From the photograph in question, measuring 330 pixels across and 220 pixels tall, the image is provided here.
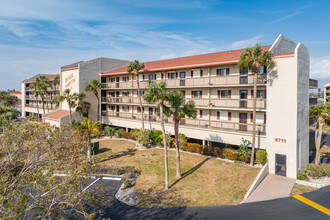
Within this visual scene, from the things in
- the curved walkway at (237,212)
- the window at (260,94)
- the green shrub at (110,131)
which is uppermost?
the window at (260,94)

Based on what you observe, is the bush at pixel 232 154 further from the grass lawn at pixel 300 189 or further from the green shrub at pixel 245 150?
the grass lawn at pixel 300 189

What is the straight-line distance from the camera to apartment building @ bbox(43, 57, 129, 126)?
3956 centimetres

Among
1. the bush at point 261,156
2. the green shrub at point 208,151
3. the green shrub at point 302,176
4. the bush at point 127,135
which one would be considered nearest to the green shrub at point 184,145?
the green shrub at point 208,151

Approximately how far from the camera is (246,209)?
15281 mm

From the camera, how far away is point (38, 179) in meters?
8.02

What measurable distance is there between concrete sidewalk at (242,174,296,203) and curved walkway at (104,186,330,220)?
72 centimetres

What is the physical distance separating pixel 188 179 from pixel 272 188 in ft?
24.7

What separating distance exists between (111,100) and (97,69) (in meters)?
7.10

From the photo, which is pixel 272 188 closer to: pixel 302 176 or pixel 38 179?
pixel 302 176

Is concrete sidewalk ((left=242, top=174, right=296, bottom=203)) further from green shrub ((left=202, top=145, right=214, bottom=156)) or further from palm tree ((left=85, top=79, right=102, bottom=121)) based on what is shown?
palm tree ((left=85, top=79, right=102, bottom=121))

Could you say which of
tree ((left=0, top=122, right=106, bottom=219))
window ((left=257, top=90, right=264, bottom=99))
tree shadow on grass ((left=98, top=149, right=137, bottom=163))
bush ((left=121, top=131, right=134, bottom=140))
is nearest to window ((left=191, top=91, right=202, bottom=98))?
window ((left=257, top=90, right=264, bottom=99))

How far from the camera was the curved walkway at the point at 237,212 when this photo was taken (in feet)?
47.4

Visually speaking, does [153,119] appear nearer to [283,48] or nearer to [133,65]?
[133,65]

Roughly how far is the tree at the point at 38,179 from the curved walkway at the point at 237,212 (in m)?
3.27
